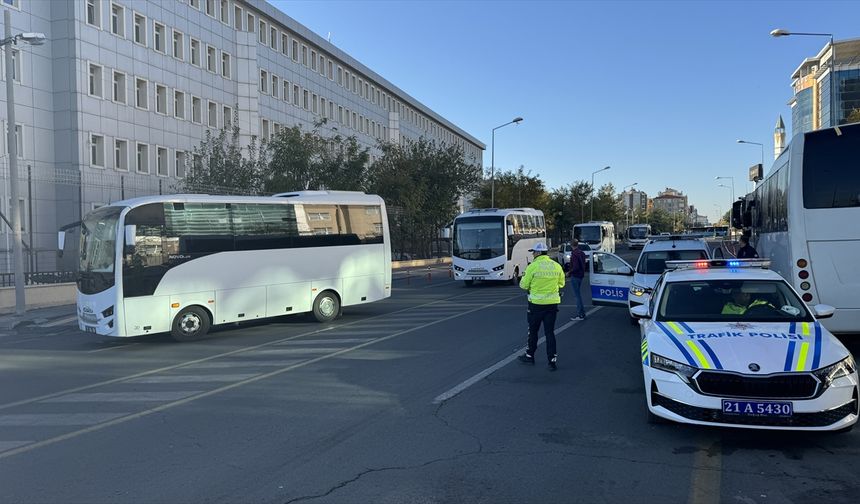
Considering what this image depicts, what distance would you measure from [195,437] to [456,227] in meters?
21.4

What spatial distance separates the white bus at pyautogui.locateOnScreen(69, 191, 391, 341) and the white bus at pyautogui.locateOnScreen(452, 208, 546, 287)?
9053 millimetres

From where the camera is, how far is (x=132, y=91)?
38375mm

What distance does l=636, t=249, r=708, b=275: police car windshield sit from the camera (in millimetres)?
13969

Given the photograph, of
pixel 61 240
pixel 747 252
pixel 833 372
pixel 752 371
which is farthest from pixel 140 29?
pixel 833 372

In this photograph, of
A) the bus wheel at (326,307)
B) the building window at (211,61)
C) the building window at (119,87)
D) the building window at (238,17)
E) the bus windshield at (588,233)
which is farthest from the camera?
the building window at (238,17)

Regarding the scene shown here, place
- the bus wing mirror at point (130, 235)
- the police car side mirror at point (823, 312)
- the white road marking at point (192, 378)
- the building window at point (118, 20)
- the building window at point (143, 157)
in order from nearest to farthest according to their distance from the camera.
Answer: the police car side mirror at point (823, 312) < the white road marking at point (192, 378) < the bus wing mirror at point (130, 235) < the building window at point (118, 20) < the building window at point (143, 157)

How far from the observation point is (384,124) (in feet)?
251

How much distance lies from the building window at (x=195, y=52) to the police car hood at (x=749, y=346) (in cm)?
4327

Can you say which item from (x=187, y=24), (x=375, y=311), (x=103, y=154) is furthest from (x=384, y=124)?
(x=375, y=311)

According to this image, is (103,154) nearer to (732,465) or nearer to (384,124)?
(732,465)

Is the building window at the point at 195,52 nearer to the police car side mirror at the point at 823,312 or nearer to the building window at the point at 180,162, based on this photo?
the building window at the point at 180,162

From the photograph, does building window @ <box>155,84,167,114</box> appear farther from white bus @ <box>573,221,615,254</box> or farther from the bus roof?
the bus roof

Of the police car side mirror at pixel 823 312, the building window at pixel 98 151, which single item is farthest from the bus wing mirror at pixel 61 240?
the building window at pixel 98 151

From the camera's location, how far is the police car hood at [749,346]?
5801 millimetres
